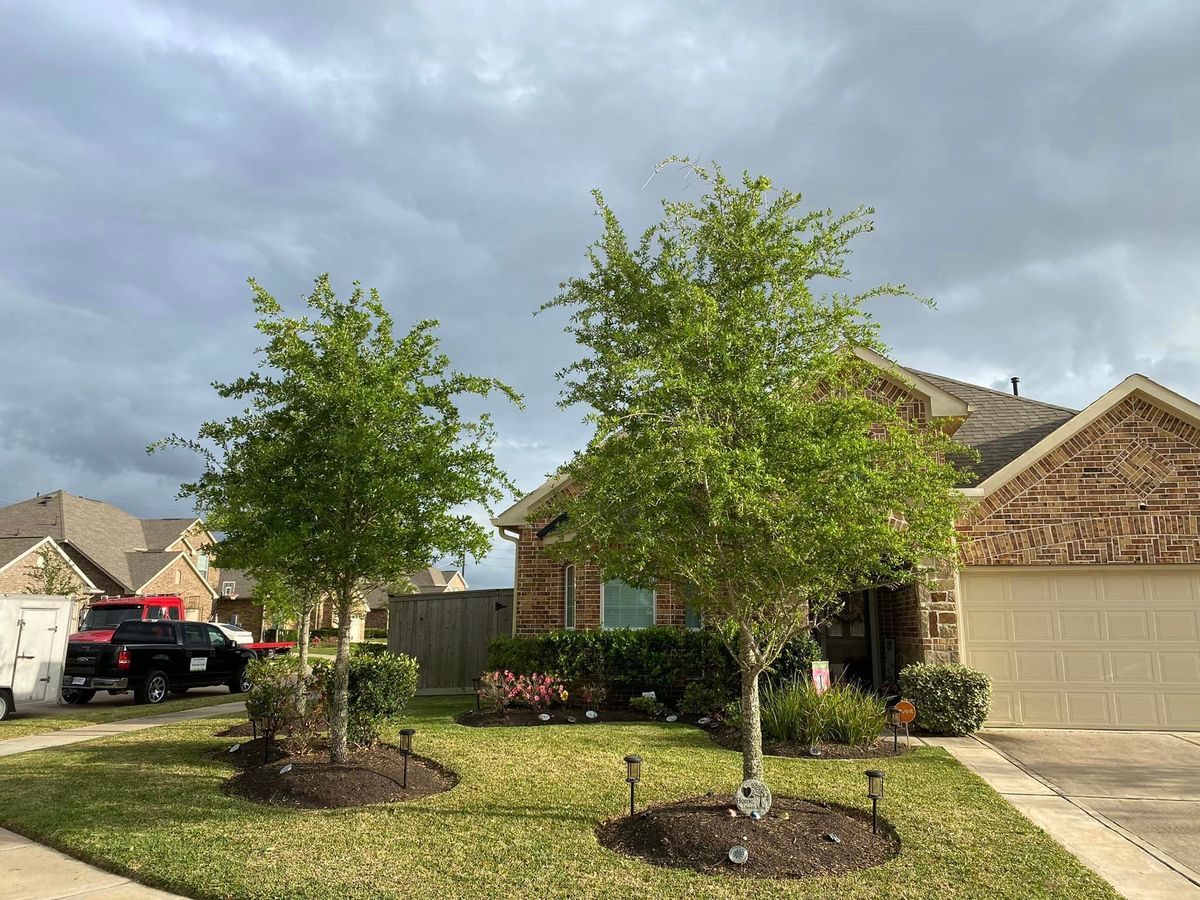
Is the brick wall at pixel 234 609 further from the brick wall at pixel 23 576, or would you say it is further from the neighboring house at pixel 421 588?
the brick wall at pixel 23 576

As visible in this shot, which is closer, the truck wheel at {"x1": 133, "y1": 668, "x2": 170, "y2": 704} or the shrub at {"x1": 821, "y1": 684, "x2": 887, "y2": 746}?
the shrub at {"x1": 821, "y1": 684, "x2": 887, "y2": 746}

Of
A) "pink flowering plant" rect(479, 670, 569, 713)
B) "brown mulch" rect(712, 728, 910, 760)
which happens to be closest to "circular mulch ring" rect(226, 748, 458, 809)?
"pink flowering plant" rect(479, 670, 569, 713)

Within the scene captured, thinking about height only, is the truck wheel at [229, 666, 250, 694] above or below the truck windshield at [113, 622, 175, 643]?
below

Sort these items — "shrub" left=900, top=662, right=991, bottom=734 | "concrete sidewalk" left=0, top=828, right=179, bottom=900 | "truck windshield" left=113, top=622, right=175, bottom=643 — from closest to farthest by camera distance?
"concrete sidewalk" left=0, top=828, right=179, bottom=900
"shrub" left=900, top=662, right=991, bottom=734
"truck windshield" left=113, top=622, right=175, bottom=643

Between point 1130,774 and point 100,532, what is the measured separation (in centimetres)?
4293

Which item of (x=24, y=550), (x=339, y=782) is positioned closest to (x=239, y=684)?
(x=339, y=782)

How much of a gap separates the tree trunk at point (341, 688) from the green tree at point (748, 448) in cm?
278

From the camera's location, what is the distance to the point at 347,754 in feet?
29.3

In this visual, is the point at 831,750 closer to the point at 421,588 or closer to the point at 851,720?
the point at 851,720

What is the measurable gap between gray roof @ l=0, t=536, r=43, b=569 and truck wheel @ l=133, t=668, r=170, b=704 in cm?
1883

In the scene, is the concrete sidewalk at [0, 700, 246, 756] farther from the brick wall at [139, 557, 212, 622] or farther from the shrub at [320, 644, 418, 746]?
the brick wall at [139, 557, 212, 622]

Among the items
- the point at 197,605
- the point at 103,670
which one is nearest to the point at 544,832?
the point at 103,670

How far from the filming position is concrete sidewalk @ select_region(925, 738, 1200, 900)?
18.8ft

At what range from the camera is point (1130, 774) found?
9344mm
